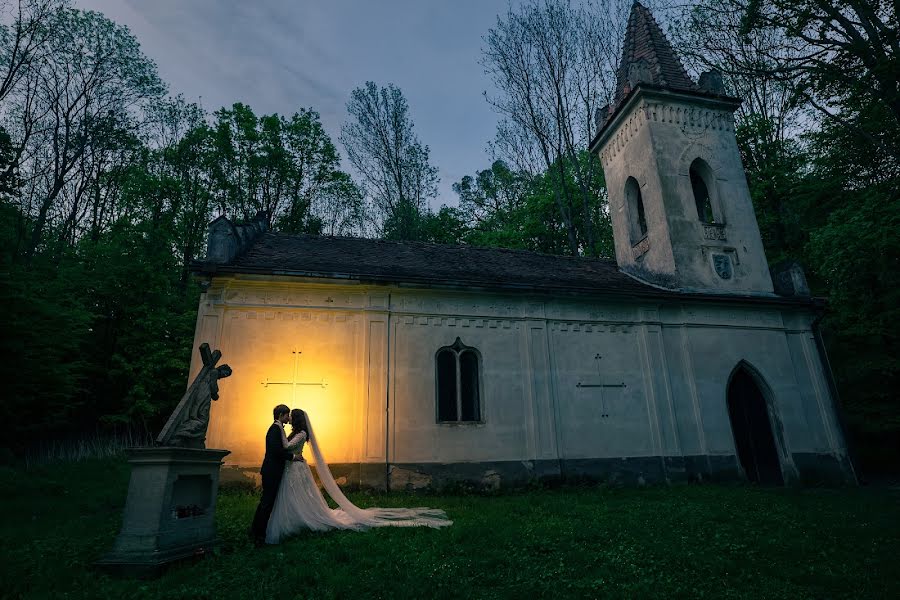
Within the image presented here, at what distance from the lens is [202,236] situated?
88.5ft

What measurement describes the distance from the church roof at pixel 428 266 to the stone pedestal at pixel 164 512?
6.36m

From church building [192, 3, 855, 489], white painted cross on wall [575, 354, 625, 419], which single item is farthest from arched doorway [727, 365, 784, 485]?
white painted cross on wall [575, 354, 625, 419]

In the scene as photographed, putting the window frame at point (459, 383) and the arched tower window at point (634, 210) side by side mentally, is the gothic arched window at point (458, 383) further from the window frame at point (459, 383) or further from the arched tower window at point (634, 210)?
the arched tower window at point (634, 210)

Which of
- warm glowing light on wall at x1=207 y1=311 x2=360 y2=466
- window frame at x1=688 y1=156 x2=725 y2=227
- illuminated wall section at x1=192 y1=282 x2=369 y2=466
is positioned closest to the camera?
warm glowing light on wall at x1=207 y1=311 x2=360 y2=466

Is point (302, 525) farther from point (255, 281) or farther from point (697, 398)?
point (697, 398)

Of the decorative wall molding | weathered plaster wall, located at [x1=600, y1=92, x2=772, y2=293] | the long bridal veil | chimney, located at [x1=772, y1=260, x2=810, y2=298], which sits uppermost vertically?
the decorative wall molding

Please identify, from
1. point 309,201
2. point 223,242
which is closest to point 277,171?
point 309,201

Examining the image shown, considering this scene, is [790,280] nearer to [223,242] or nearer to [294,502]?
[294,502]

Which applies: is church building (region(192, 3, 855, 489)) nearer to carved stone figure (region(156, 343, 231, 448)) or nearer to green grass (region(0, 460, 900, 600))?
green grass (region(0, 460, 900, 600))

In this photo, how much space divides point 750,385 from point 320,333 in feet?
42.9

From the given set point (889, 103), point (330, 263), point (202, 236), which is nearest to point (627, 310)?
point (889, 103)

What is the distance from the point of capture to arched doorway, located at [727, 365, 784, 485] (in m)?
14.6

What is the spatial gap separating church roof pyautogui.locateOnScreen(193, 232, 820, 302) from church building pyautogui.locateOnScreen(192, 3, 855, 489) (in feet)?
0.29

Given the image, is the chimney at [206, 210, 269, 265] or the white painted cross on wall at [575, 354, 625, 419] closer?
the chimney at [206, 210, 269, 265]
